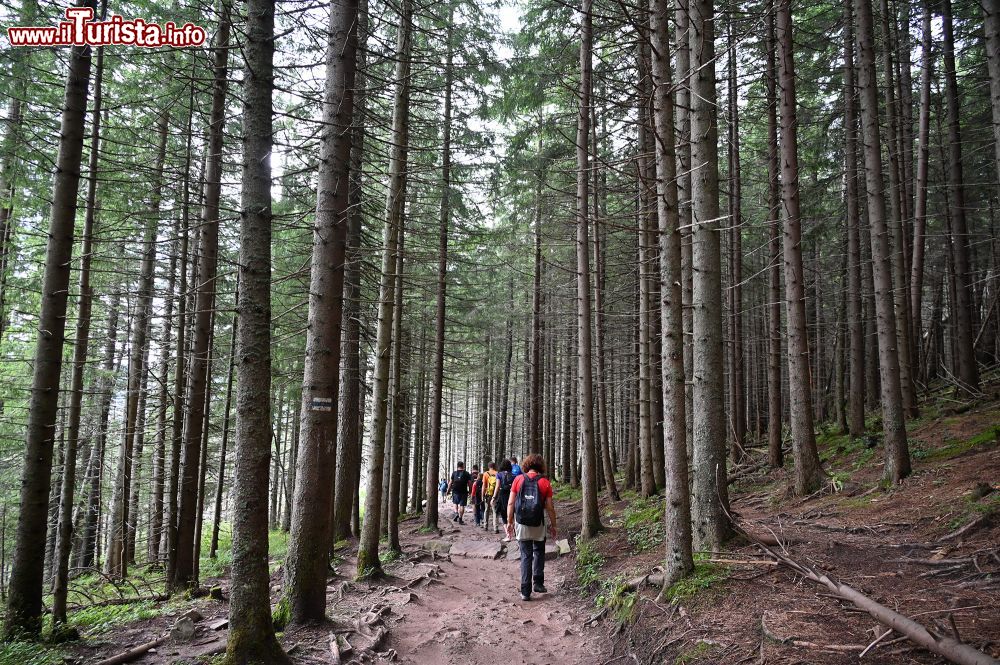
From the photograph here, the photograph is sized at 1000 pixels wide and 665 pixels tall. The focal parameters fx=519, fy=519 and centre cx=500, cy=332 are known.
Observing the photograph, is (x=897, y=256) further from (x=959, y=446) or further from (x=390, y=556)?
(x=390, y=556)

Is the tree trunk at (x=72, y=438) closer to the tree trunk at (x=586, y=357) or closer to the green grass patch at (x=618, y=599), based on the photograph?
the green grass patch at (x=618, y=599)

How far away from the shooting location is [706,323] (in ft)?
20.2

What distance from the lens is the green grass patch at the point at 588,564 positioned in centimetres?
819

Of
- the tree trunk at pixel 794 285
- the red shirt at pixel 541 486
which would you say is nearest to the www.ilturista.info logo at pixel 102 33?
the red shirt at pixel 541 486

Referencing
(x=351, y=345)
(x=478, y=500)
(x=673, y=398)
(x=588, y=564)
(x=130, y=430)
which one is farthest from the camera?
(x=478, y=500)

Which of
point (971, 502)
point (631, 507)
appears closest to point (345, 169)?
point (971, 502)

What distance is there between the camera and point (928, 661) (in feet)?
10.7

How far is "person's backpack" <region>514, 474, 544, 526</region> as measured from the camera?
25.6 ft

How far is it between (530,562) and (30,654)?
6051 mm

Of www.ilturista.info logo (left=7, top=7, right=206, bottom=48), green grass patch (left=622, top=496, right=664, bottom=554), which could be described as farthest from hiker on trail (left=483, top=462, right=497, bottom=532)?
www.ilturista.info logo (left=7, top=7, right=206, bottom=48)

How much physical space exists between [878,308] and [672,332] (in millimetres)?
6175

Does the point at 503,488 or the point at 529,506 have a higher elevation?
the point at 529,506

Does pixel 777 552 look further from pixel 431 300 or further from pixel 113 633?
pixel 431 300

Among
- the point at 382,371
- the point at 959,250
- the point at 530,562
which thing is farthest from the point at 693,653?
the point at 959,250
